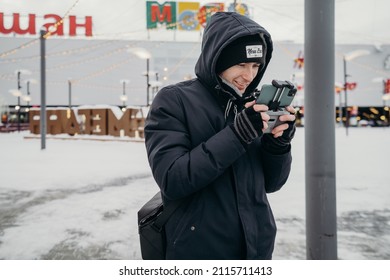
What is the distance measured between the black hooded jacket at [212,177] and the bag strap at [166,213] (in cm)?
2

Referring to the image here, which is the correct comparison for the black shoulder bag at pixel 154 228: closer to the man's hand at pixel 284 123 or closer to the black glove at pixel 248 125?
the black glove at pixel 248 125

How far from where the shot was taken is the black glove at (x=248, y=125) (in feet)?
4.08

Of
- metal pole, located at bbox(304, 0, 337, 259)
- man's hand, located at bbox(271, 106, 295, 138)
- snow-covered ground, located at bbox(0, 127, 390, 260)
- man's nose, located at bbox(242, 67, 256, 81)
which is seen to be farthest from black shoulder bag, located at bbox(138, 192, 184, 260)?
snow-covered ground, located at bbox(0, 127, 390, 260)

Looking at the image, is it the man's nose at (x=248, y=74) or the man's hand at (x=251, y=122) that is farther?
the man's nose at (x=248, y=74)

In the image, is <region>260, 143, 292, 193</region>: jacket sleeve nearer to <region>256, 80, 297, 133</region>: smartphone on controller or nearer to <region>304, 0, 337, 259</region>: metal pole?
<region>256, 80, 297, 133</region>: smartphone on controller

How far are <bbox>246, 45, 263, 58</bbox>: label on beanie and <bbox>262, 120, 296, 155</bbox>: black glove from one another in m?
0.33

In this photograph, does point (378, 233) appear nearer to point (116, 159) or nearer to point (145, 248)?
point (145, 248)

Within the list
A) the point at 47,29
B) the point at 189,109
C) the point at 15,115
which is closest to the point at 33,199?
the point at 189,109

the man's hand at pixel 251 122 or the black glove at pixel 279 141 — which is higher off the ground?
the man's hand at pixel 251 122

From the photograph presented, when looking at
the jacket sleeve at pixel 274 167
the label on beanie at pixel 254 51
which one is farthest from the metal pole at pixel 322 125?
the label on beanie at pixel 254 51

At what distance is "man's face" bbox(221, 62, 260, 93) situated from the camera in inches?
55.2

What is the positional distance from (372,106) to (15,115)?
4313 centimetres

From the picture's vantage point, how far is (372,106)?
127ft
